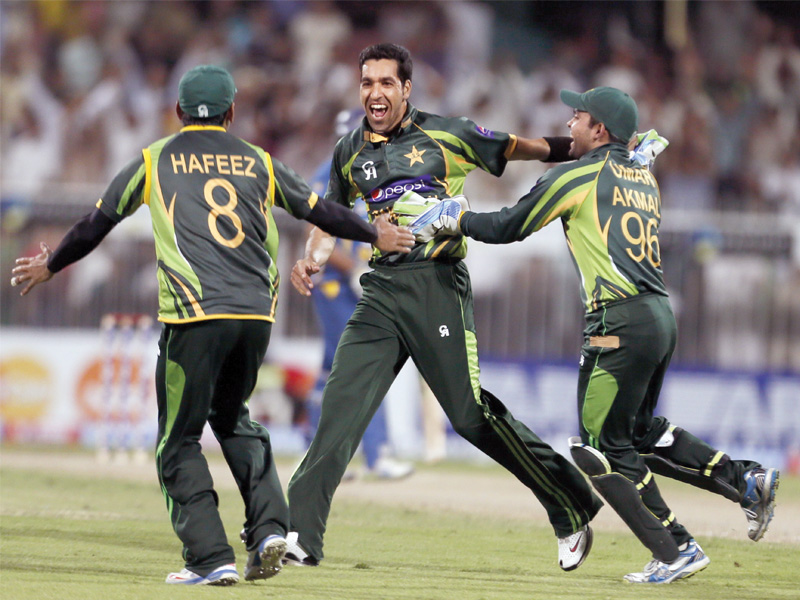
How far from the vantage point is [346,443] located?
6023 mm

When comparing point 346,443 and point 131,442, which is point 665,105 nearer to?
point 131,442

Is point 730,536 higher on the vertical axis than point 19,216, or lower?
lower

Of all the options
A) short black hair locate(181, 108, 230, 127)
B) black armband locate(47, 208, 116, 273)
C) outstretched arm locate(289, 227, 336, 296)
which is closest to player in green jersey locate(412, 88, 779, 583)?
outstretched arm locate(289, 227, 336, 296)

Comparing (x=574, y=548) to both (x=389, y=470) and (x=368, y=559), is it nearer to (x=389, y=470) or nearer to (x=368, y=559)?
(x=368, y=559)

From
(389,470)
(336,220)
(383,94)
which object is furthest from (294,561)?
(389,470)

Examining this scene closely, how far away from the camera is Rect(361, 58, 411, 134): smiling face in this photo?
20.2 ft

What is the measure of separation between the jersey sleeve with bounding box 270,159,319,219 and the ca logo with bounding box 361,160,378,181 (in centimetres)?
76

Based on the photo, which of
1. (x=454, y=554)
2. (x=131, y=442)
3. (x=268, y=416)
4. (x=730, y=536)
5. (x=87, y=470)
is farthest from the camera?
(x=268, y=416)

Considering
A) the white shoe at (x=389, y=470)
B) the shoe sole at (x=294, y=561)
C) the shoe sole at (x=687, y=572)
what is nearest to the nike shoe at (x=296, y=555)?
the shoe sole at (x=294, y=561)

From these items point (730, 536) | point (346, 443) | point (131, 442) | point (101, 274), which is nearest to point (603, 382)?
point (346, 443)

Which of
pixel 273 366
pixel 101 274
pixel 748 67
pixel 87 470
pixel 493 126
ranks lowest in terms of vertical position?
pixel 87 470

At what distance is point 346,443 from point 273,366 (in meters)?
7.74

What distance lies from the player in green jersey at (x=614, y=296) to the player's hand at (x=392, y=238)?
0.51ft

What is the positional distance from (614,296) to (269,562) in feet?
6.75
